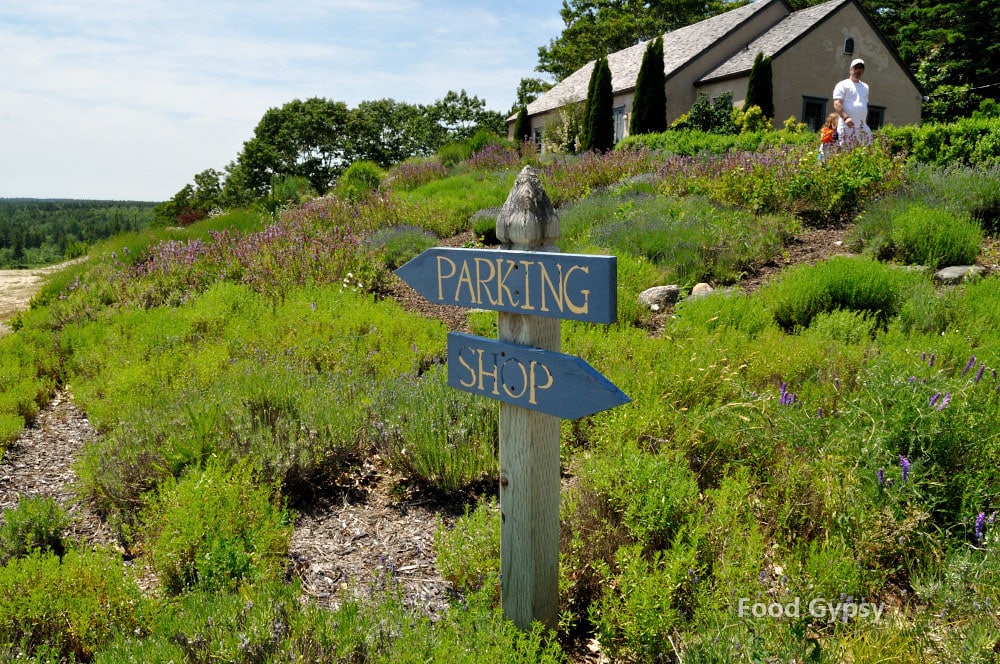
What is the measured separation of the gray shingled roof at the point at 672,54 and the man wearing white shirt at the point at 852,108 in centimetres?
1511

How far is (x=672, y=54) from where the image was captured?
25.2m

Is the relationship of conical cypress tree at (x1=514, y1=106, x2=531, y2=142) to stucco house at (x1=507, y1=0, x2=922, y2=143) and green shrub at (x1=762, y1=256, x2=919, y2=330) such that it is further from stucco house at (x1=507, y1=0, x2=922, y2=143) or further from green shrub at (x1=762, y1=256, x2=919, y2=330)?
green shrub at (x1=762, y1=256, x2=919, y2=330)

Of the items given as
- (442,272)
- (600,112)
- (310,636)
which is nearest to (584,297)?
(442,272)

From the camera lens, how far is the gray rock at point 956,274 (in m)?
5.42

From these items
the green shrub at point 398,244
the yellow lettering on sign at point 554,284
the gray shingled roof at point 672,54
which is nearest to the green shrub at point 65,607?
the yellow lettering on sign at point 554,284

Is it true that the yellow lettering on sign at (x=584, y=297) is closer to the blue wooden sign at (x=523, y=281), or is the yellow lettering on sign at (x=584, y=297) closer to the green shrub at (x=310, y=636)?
the blue wooden sign at (x=523, y=281)

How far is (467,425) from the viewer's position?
340 cm

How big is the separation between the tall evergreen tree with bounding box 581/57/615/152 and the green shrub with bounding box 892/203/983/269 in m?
16.0

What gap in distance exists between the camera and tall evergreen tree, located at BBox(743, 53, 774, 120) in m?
19.8

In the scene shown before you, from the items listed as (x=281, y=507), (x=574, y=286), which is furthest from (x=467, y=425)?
(x=574, y=286)

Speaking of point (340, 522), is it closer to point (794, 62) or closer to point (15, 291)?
point (15, 291)

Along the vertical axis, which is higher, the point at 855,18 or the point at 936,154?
the point at 855,18

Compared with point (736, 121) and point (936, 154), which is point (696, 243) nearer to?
point (936, 154)

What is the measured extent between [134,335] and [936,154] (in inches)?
426
